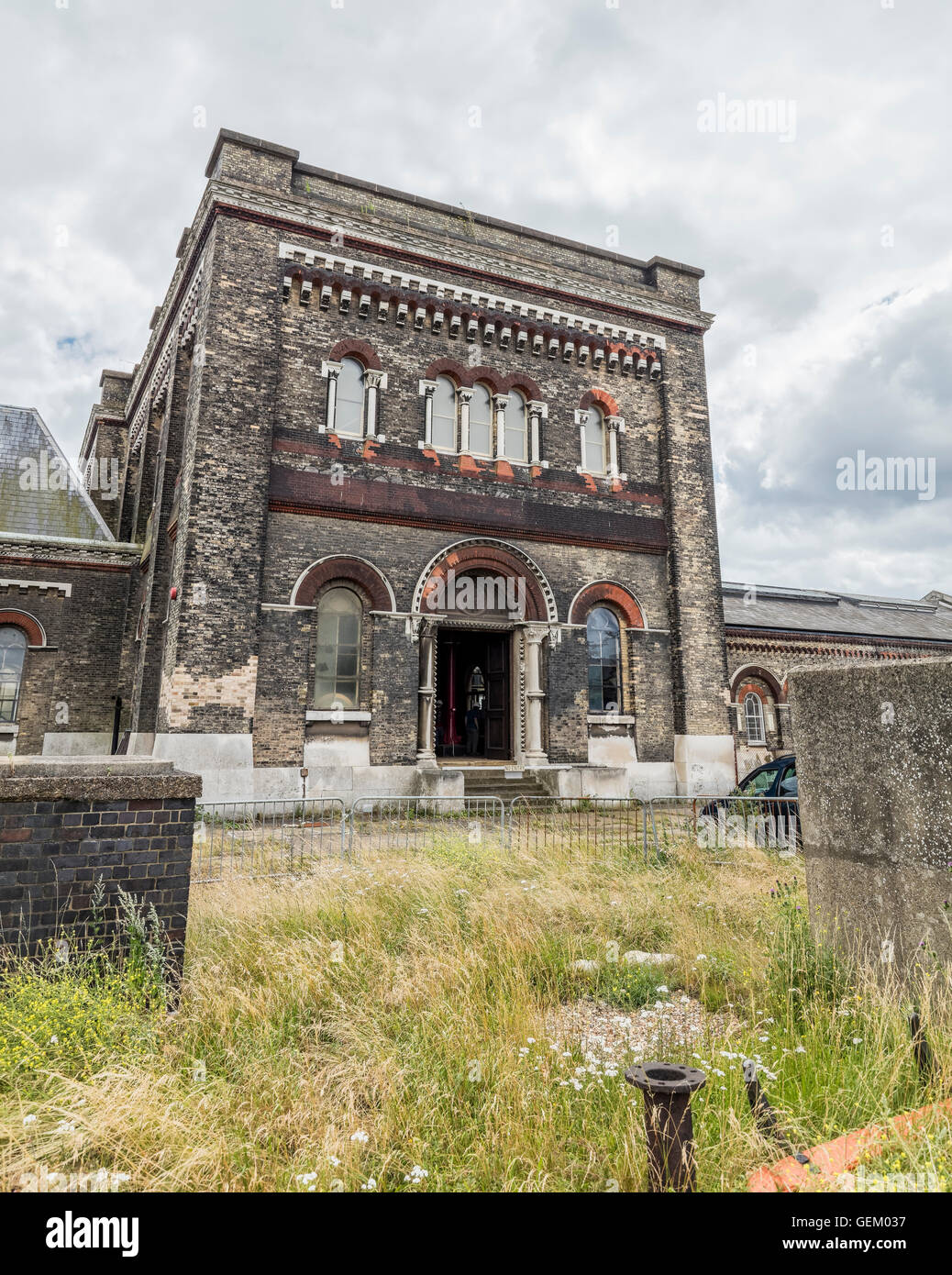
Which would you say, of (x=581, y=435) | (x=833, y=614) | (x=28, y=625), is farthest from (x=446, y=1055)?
(x=833, y=614)

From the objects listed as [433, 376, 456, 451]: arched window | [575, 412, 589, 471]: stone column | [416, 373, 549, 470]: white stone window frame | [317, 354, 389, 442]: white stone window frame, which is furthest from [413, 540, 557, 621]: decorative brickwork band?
[575, 412, 589, 471]: stone column

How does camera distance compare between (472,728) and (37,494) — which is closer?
(472,728)

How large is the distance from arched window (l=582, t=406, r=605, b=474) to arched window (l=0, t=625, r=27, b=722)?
13.7m

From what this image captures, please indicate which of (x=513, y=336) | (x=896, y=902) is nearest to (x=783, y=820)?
(x=896, y=902)

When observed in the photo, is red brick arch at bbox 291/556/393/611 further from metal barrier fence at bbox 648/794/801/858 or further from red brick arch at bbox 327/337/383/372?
metal barrier fence at bbox 648/794/801/858

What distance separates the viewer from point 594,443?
54.2 feet

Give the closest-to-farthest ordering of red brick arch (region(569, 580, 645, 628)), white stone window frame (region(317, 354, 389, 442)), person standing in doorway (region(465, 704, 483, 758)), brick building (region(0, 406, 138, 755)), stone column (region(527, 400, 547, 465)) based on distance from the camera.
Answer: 1. white stone window frame (region(317, 354, 389, 442))
2. red brick arch (region(569, 580, 645, 628))
3. stone column (region(527, 400, 547, 465))
4. person standing in doorway (region(465, 704, 483, 758))
5. brick building (region(0, 406, 138, 755))

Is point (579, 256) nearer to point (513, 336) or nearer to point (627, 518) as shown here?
point (513, 336)

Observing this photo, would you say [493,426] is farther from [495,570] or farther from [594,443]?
[495,570]

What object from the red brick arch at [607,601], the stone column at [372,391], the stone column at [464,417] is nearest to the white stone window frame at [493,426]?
the stone column at [464,417]

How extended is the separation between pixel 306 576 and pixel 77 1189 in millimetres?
11477

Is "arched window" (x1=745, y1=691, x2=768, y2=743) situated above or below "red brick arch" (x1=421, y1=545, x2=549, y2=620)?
below

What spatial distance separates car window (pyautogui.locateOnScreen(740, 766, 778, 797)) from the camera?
10.2 metres

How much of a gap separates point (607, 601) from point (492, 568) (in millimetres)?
2913
